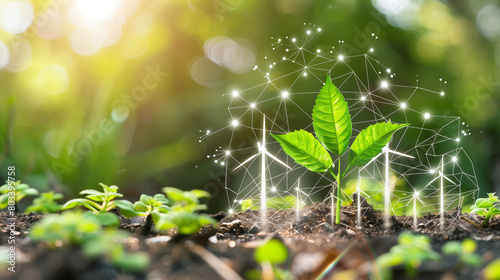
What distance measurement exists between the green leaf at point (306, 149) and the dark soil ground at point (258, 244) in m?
0.19

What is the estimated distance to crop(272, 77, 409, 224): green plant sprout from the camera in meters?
1.17

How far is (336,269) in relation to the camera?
83 cm

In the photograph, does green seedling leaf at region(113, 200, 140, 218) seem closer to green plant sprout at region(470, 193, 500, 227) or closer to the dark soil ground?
the dark soil ground

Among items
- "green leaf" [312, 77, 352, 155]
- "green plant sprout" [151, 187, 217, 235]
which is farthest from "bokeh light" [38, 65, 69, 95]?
"green leaf" [312, 77, 352, 155]

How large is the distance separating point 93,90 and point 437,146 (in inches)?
77.5

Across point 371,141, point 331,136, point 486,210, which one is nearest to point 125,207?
point 331,136

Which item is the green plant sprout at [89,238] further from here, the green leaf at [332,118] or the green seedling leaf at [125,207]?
the green leaf at [332,118]

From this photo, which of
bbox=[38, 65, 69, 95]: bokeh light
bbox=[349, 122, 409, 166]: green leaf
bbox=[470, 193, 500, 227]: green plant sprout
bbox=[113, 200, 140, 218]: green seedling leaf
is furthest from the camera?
bbox=[38, 65, 69, 95]: bokeh light

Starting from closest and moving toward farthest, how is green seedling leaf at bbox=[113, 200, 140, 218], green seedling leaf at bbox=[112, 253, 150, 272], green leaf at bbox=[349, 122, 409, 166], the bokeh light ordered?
green seedling leaf at bbox=[112, 253, 150, 272]
green seedling leaf at bbox=[113, 200, 140, 218]
green leaf at bbox=[349, 122, 409, 166]
the bokeh light

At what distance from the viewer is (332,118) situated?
3.90 ft

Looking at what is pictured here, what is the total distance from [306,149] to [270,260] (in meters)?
0.59

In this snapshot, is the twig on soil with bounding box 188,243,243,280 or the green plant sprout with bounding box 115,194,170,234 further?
the green plant sprout with bounding box 115,194,170,234

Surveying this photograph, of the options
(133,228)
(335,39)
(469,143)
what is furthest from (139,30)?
(469,143)

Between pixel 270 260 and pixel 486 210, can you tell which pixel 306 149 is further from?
pixel 486 210
